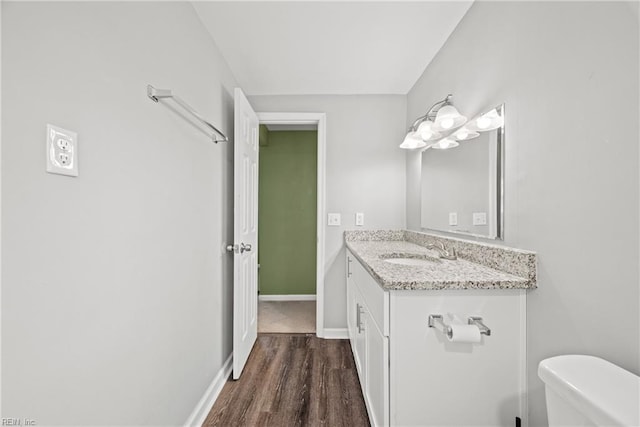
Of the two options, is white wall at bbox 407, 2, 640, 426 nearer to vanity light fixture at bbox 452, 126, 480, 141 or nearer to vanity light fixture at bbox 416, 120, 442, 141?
vanity light fixture at bbox 452, 126, 480, 141

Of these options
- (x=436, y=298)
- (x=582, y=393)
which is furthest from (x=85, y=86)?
(x=582, y=393)

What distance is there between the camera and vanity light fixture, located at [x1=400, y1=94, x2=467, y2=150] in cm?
156

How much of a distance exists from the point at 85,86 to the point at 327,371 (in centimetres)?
208

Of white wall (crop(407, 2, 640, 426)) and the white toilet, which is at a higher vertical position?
white wall (crop(407, 2, 640, 426))

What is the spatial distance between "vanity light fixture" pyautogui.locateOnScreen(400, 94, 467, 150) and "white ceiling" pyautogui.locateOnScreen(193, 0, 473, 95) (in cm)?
43

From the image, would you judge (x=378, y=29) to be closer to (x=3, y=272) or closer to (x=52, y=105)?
(x=52, y=105)

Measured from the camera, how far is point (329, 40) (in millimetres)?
1770

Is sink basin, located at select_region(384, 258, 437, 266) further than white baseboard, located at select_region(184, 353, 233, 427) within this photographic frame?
Yes

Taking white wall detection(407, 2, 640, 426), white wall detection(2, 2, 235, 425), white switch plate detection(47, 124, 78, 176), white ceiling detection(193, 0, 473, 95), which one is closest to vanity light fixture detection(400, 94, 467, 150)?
white wall detection(407, 2, 640, 426)

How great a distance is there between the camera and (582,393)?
0.64 meters

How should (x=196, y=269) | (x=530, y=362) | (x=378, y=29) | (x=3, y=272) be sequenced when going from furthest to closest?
(x=378, y=29) < (x=196, y=269) < (x=530, y=362) < (x=3, y=272)

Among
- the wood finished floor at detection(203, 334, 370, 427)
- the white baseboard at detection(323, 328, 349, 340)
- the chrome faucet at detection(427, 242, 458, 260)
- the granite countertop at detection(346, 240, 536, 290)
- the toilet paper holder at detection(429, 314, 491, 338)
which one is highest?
the chrome faucet at detection(427, 242, 458, 260)

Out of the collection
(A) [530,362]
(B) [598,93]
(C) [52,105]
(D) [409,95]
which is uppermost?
(D) [409,95]

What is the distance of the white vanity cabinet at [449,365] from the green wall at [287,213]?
8.81ft
